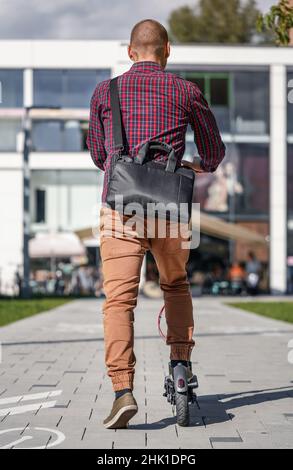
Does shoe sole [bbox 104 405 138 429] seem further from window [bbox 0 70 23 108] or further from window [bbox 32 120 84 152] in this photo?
window [bbox 0 70 23 108]

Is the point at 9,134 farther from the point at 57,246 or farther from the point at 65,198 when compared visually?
the point at 57,246

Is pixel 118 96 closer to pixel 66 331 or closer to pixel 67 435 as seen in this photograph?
pixel 67 435

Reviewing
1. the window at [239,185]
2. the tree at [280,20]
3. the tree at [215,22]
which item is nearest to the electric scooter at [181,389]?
the tree at [280,20]

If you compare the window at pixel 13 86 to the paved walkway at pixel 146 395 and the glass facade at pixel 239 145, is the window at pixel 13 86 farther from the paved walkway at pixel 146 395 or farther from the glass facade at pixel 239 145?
the paved walkway at pixel 146 395

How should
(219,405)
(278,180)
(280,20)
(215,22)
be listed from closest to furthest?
(219,405) < (280,20) < (278,180) < (215,22)

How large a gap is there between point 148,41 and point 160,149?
592 mm

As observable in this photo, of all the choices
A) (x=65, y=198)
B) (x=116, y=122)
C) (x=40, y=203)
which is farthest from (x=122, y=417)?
(x=40, y=203)

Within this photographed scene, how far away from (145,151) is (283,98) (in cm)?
3251

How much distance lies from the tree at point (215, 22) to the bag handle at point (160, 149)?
1820 inches

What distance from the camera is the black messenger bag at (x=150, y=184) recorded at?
4309mm

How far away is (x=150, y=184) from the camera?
14.1ft

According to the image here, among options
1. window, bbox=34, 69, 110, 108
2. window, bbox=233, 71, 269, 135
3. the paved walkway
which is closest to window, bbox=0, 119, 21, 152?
window, bbox=34, 69, 110, 108

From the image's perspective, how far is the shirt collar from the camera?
4.57m
